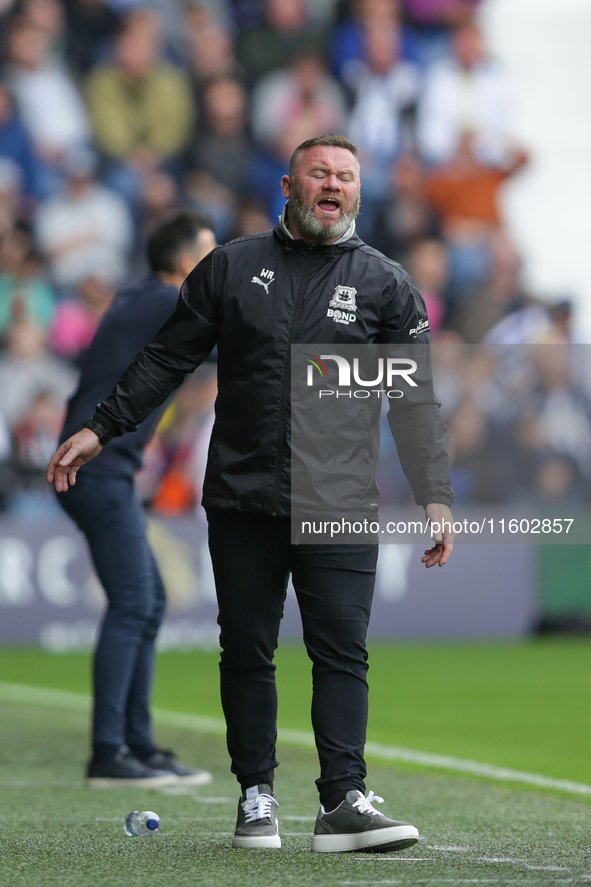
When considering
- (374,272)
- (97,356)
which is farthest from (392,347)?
(97,356)

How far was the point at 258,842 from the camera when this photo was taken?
366 centimetres

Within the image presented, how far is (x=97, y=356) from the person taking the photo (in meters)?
5.33

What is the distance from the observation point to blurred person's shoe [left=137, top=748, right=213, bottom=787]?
208 inches

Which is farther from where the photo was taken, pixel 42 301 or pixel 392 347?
pixel 42 301

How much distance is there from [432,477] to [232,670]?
0.77 metres

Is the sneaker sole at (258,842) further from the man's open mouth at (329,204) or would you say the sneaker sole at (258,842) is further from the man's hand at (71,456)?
the man's open mouth at (329,204)

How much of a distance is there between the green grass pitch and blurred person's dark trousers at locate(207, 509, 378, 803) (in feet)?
0.89

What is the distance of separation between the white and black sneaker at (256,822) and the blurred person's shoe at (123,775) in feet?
4.93

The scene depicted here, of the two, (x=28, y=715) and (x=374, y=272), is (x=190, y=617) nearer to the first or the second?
(x=28, y=715)

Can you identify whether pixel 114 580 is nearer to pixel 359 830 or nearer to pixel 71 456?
pixel 71 456

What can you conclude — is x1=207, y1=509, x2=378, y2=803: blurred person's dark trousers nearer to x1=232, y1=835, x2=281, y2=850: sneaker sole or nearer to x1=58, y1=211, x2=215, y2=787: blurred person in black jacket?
x1=232, y1=835, x2=281, y2=850: sneaker sole

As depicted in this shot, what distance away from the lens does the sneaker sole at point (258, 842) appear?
3658mm

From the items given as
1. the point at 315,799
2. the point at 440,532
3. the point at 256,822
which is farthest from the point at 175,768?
the point at 440,532

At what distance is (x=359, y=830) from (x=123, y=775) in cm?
184
